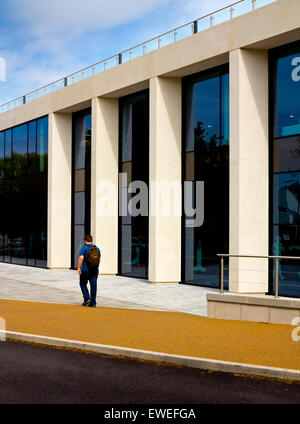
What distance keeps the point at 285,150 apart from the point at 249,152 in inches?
43.4

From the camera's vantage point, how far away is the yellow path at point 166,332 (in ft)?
24.4

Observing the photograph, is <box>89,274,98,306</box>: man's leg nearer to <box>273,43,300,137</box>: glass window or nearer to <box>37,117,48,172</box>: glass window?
<box>273,43,300,137</box>: glass window

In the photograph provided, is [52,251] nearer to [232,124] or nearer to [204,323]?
[232,124]

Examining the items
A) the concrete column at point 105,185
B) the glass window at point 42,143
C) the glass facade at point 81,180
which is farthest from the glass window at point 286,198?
the glass window at point 42,143

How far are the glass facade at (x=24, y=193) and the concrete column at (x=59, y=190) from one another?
1.05 metres

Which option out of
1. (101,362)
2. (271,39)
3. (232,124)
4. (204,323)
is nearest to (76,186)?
(232,124)

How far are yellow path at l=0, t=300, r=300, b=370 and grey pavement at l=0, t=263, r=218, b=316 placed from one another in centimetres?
142

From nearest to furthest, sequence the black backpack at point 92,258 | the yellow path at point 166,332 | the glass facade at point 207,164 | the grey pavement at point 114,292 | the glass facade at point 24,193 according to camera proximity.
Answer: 1. the yellow path at point 166,332
2. the black backpack at point 92,258
3. the grey pavement at point 114,292
4. the glass facade at point 207,164
5. the glass facade at point 24,193

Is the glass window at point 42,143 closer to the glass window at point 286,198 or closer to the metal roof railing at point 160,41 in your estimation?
the metal roof railing at point 160,41

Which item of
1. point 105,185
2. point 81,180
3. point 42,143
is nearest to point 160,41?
point 105,185

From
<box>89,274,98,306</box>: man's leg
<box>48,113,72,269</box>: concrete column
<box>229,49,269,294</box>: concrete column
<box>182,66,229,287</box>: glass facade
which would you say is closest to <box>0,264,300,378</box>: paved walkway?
<box>89,274,98,306</box>: man's leg

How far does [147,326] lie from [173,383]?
3522mm

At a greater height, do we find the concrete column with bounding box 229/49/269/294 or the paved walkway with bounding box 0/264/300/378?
the concrete column with bounding box 229/49/269/294

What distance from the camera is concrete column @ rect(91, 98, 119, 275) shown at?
21.2 meters
